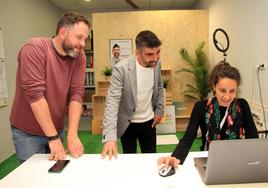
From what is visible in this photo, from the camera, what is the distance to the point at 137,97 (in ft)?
6.39

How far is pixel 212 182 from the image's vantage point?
109 centimetres

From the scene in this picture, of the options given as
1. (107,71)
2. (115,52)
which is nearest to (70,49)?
(107,71)

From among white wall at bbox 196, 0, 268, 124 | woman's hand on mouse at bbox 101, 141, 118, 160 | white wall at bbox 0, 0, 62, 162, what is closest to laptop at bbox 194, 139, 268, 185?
woman's hand on mouse at bbox 101, 141, 118, 160

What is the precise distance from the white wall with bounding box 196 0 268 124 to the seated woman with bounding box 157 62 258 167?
1.42 metres

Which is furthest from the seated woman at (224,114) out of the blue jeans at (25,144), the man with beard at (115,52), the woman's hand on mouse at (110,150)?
the man with beard at (115,52)

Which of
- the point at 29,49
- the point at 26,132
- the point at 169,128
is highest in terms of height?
the point at 29,49

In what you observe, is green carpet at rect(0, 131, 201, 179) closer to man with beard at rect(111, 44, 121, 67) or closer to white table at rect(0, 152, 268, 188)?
man with beard at rect(111, 44, 121, 67)

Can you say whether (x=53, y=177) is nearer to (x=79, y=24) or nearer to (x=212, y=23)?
(x=79, y=24)

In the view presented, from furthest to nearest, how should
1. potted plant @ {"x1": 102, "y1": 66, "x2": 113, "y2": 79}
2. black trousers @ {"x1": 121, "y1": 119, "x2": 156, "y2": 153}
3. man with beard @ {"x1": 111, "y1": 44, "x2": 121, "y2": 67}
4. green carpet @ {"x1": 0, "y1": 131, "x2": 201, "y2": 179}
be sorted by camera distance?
1. man with beard @ {"x1": 111, "y1": 44, "x2": 121, "y2": 67}
2. potted plant @ {"x1": 102, "y1": 66, "x2": 113, "y2": 79}
3. green carpet @ {"x1": 0, "y1": 131, "x2": 201, "y2": 179}
4. black trousers @ {"x1": 121, "y1": 119, "x2": 156, "y2": 153}

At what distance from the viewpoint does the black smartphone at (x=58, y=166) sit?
1.26m

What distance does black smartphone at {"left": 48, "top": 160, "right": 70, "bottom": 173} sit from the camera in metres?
1.26

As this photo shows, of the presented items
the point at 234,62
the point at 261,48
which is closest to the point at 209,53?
the point at 234,62

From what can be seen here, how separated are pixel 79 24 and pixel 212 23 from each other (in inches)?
150

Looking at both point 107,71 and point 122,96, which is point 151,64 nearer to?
point 122,96
